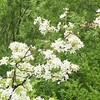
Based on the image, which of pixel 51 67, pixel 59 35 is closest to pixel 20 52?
pixel 51 67

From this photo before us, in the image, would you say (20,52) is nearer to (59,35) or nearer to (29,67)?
(29,67)

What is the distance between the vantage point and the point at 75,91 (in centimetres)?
750

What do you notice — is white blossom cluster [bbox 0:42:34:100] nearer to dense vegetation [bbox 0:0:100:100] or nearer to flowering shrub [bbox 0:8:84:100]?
flowering shrub [bbox 0:8:84:100]

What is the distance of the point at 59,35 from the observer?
9.09m

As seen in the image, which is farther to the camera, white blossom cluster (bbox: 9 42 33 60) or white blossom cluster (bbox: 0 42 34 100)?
white blossom cluster (bbox: 9 42 33 60)

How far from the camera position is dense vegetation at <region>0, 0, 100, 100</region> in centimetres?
749

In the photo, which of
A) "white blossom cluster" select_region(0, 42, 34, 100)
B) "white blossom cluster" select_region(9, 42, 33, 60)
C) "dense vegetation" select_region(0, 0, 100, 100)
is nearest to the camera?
"white blossom cluster" select_region(0, 42, 34, 100)

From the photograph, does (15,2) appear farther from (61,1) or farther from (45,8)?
(61,1)

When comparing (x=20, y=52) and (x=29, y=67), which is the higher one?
(x=20, y=52)

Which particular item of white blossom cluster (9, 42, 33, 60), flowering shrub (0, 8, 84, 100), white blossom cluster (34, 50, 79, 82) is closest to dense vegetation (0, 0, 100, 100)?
flowering shrub (0, 8, 84, 100)

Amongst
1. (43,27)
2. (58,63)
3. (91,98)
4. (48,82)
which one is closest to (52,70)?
(58,63)

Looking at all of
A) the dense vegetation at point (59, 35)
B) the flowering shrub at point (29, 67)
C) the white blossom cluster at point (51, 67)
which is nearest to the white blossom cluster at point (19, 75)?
the flowering shrub at point (29, 67)

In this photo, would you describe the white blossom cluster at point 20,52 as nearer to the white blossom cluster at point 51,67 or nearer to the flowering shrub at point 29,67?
the flowering shrub at point 29,67

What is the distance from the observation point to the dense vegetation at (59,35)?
295 inches
